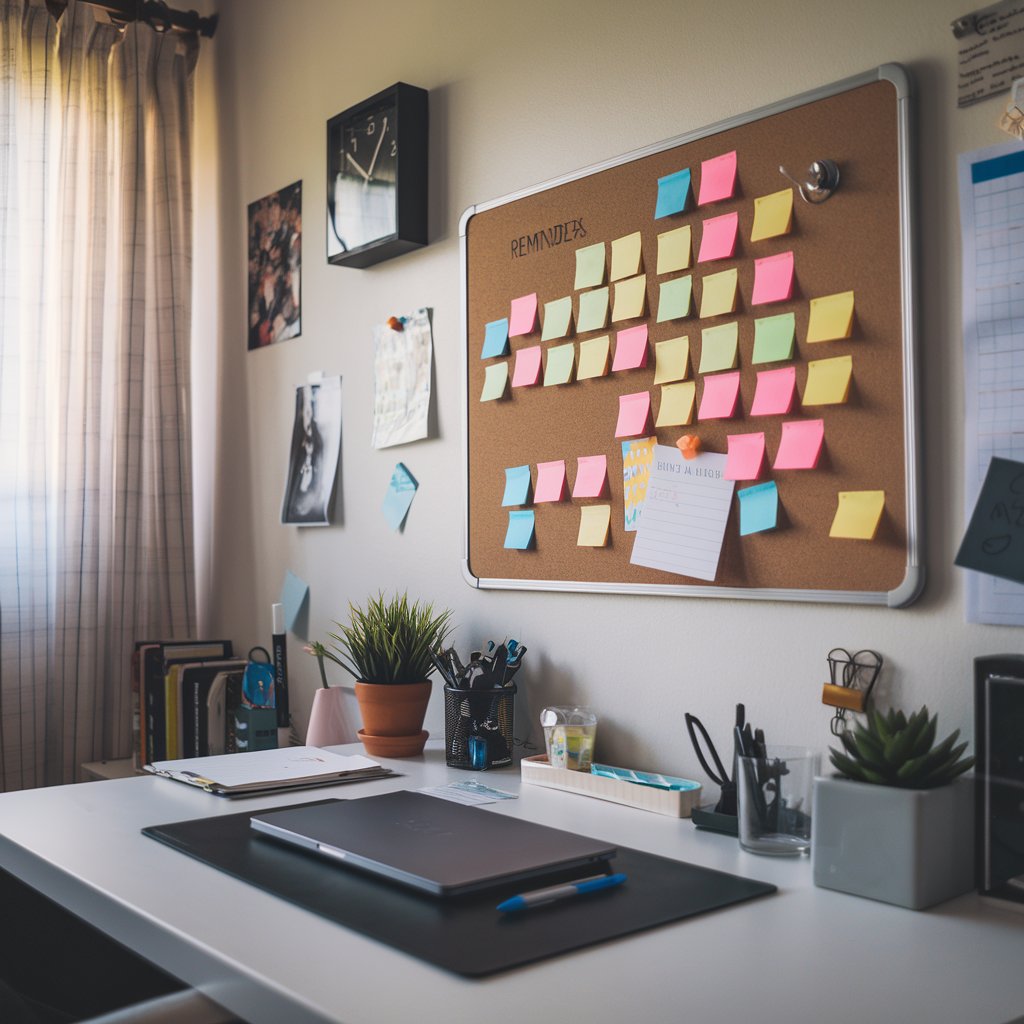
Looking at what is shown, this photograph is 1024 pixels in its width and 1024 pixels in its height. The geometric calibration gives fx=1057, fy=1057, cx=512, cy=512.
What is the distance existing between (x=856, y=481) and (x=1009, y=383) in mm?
193

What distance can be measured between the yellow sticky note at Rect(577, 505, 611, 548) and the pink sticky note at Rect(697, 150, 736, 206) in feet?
1.41

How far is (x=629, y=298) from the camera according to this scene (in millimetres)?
1437

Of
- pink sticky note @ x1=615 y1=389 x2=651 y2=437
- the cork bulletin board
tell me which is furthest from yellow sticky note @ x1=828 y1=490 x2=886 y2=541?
pink sticky note @ x1=615 y1=389 x2=651 y2=437

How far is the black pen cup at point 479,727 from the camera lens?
152 cm

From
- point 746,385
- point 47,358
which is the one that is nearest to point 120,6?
point 47,358

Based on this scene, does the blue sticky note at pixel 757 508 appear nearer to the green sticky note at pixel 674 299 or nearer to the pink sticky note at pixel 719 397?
the pink sticky note at pixel 719 397

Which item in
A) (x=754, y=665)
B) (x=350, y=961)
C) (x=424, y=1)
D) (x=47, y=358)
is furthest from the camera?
(x=47, y=358)

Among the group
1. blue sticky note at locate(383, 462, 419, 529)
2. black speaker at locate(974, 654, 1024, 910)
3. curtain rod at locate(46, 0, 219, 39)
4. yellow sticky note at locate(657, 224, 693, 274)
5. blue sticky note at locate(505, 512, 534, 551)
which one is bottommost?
black speaker at locate(974, 654, 1024, 910)

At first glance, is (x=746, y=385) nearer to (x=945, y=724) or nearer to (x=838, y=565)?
(x=838, y=565)

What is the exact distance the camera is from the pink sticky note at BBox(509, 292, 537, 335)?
5.22ft

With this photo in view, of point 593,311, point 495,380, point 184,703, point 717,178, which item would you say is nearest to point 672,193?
point 717,178

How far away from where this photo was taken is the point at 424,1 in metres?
1.87

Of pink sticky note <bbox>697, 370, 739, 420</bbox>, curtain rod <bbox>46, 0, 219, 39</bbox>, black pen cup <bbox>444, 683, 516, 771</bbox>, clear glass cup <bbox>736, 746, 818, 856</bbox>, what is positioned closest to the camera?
clear glass cup <bbox>736, 746, 818, 856</bbox>

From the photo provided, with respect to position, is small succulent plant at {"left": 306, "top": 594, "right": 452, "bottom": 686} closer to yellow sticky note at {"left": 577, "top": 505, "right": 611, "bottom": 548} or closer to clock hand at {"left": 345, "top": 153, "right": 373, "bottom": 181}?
yellow sticky note at {"left": 577, "top": 505, "right": 611, "bottom": 548}
